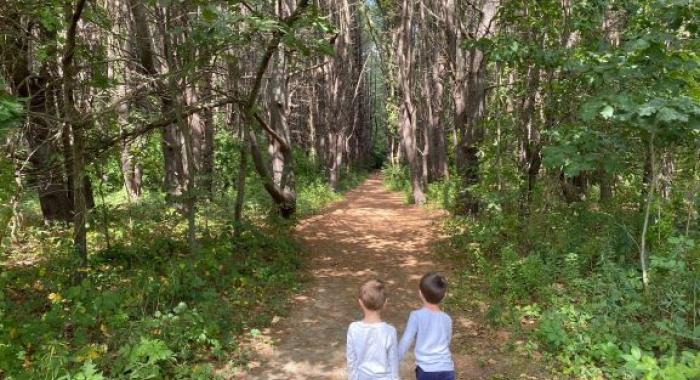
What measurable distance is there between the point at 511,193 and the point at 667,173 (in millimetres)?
3049

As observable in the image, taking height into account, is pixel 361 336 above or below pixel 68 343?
above

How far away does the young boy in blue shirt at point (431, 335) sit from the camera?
10.8 feet

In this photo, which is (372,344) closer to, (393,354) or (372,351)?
(372,351)

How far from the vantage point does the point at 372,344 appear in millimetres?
3229

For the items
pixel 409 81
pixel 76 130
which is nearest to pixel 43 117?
pixel 76 130

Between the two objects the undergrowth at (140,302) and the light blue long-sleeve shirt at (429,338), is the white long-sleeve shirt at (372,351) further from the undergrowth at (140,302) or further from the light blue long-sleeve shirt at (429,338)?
the undergrowth at (140,302)

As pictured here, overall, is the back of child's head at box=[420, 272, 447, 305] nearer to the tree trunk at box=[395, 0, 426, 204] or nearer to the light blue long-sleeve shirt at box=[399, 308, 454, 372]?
the light blue long-sleeve shirt at box=[399, 308, 454, 372]

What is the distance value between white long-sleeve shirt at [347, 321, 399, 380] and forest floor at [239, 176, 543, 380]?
188 cm

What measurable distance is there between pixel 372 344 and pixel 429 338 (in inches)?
15.6

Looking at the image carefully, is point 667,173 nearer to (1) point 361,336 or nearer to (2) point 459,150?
(2) point 459,150

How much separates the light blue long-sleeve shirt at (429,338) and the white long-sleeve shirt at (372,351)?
9 centimetres

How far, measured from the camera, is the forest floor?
5145mm

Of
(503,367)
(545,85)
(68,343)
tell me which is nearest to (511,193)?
(545,85)

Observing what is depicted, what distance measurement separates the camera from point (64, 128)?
244 inches
